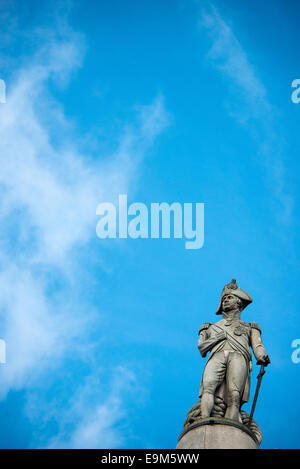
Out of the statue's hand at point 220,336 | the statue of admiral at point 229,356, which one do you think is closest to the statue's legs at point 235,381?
the statue of admiral at point 229,356

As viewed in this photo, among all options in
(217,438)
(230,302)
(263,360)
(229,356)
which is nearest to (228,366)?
(229,356)

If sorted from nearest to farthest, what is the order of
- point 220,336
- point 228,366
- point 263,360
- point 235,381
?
point 235,381, point 228,366, point 263,360, point 220,336

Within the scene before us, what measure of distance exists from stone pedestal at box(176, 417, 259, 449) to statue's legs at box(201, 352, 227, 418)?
2.60 feet

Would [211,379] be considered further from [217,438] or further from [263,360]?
[217,438]

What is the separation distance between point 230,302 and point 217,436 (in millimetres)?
6337

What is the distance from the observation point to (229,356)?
82.1 feet

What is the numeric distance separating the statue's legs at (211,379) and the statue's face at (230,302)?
2.44 metres

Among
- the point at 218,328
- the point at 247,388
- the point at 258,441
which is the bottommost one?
the point at 258,441

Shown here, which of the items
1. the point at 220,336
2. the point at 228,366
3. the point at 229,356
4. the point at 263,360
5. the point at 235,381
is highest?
the point at 220,336
